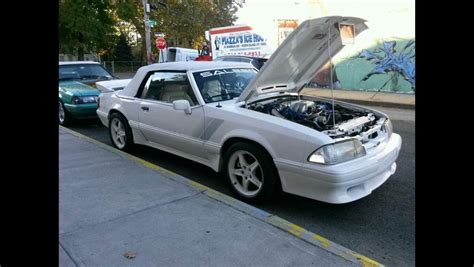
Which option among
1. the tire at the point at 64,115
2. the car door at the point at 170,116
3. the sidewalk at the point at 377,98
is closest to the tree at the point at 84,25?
the sidewalk at the point at 377,98

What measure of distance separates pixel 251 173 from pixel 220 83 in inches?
55.1

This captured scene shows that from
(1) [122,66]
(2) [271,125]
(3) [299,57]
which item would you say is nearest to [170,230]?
(2) [271,125]

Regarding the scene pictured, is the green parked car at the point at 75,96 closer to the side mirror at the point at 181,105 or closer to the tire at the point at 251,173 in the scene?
the side mirror at the point at 181,105

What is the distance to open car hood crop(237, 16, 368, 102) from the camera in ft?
13.4

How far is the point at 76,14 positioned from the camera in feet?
86.7

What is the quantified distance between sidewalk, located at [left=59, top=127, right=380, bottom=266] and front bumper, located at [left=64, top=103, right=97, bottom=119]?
3717mm

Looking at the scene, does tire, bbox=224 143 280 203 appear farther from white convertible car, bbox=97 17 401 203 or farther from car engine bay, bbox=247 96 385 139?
car engine bay, bbox=247 96 385 139

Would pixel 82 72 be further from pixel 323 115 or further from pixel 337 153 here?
pixel 337 153

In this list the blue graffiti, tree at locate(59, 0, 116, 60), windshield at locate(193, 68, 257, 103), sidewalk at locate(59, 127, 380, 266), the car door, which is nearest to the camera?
sidewalk at locate(59, 127, 380, 266)

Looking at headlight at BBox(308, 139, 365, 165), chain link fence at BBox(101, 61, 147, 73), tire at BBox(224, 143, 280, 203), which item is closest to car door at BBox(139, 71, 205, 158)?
tire at BBox(224, 143, 280, 203)

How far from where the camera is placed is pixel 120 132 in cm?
618
